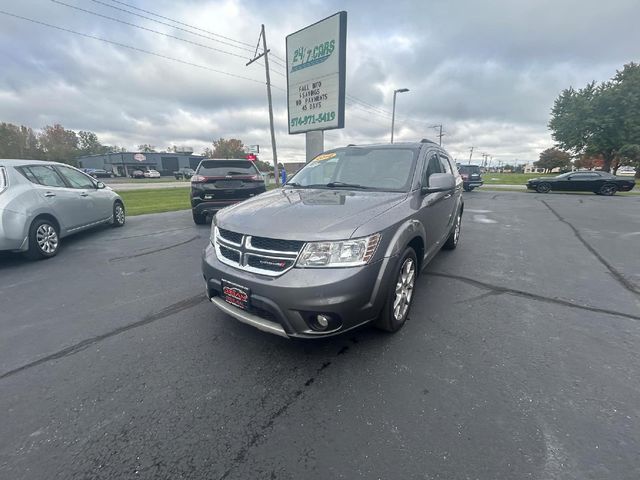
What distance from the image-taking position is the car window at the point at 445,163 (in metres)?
4.57

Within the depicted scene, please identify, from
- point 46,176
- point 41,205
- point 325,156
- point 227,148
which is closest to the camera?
point 325,156

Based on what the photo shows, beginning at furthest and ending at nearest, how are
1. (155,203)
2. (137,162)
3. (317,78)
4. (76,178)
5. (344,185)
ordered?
(137,162) → (155,203) → (317,78) → (76,178) → (344,185)

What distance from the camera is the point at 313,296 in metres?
2.16

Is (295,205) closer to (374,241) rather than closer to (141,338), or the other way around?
(374,241)

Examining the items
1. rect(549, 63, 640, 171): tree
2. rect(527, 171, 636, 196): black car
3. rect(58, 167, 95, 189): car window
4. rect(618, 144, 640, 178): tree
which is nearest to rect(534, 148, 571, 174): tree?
rect(618, 144, 640, 178): tree

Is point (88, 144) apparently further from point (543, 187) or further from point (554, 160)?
point (554, 160)

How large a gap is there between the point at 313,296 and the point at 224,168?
636 centimetres

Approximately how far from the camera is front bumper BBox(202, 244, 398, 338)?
→ 2.17m

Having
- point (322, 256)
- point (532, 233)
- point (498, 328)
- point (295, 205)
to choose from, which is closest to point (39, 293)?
point (295, 205)

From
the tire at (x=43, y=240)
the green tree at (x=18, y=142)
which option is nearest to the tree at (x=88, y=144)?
the green tree at (x=18, y=142)

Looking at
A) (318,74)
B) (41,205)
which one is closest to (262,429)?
(41,205)

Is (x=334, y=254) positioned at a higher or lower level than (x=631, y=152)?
lower

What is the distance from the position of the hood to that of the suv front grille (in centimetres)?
6

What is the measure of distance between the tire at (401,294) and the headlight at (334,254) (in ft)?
1.45
